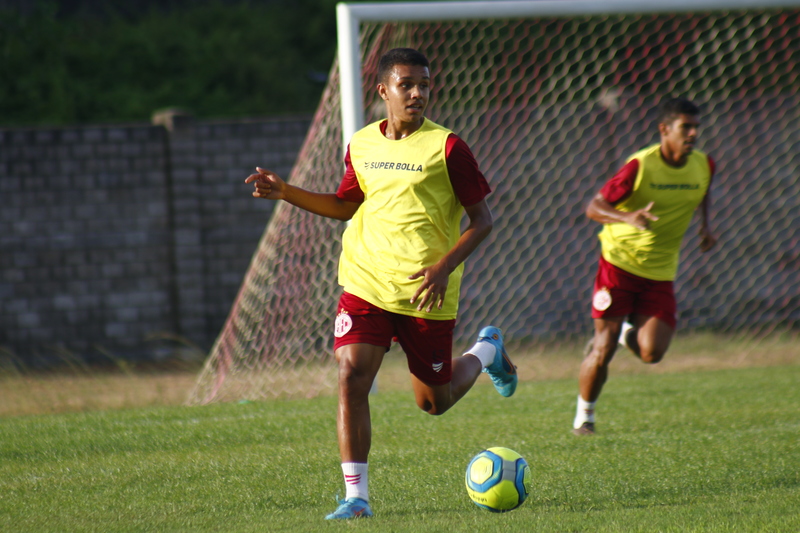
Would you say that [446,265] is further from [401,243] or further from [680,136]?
[680,136]

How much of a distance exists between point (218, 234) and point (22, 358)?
282 centimetres

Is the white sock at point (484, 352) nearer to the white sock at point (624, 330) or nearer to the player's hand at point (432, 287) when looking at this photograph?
the player's hand at point (432, 287)

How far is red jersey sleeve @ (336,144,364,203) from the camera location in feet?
13.6

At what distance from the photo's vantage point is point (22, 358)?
423 inches

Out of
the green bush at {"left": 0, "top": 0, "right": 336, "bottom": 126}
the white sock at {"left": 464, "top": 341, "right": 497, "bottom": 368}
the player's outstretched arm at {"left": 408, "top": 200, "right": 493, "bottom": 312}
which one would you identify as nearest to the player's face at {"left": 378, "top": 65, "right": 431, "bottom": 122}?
the player's outstretched arm at {"left": 408, "top": 200, "right": 493, "bottom": 312}

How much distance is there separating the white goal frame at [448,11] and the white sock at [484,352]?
2466 mm

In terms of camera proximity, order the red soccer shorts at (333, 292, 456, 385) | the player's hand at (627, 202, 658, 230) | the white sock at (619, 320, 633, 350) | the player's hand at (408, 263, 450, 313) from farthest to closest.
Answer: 1. the white sock at (619, 320, 633, 350)
2. the player's hand at (627, 202, 658, 230)
3. the red soccer shorts at (333, 292, 456, 385)
4. the player's hand at (408, 263, 450, 313)

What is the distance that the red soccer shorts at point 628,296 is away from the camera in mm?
5688

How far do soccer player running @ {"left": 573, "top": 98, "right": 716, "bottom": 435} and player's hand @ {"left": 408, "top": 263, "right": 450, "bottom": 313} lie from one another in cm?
207

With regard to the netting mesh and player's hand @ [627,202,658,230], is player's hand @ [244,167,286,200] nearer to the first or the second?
player's hand @ [627,202,658,230]

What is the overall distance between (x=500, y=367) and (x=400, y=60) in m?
1.82

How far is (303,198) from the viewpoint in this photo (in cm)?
420

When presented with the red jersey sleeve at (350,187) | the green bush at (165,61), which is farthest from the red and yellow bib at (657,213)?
the green bush at (165,61)

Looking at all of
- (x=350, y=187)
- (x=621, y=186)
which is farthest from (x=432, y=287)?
(x=621, y=186)
